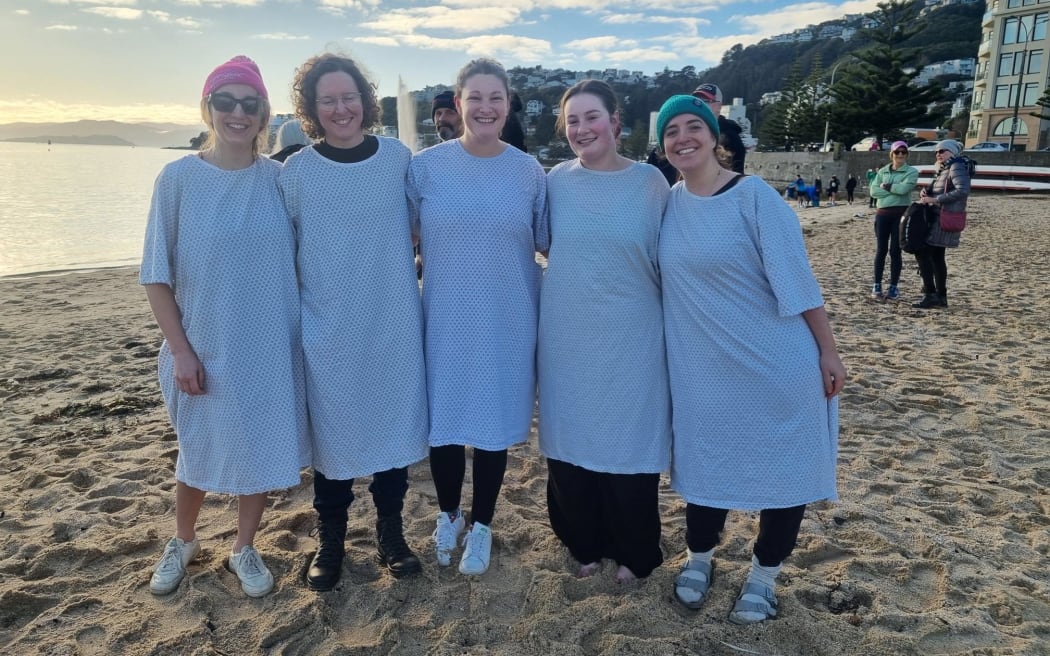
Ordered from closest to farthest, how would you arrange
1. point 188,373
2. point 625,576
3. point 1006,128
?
point 188,373, point 625,576, point 1006,128

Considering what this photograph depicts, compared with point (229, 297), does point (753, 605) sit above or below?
below

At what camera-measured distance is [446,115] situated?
389cm

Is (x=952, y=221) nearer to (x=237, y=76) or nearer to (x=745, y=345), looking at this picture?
(x=745, y=345)

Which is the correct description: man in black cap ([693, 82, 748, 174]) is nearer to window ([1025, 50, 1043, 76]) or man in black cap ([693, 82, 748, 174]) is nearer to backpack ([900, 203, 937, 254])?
backpack ([900, 203, 937, 254])

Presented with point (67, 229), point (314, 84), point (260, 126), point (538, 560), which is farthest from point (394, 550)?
point (67, 229)

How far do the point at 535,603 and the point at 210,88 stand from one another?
202cm

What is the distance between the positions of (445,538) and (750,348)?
1.33 metres

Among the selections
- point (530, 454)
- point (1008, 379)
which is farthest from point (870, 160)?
point (530, 454)

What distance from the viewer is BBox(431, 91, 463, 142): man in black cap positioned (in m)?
3.88

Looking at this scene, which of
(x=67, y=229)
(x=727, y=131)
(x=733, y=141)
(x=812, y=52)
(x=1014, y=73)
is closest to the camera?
(x=733, y=141)

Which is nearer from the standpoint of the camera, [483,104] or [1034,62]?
[483,104]

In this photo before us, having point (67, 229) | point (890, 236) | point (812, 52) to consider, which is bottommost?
point (67, 229)

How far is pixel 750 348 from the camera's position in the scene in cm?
204

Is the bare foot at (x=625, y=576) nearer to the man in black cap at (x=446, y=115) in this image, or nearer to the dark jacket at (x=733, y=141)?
the dark jacket at (x=733, y=141)
